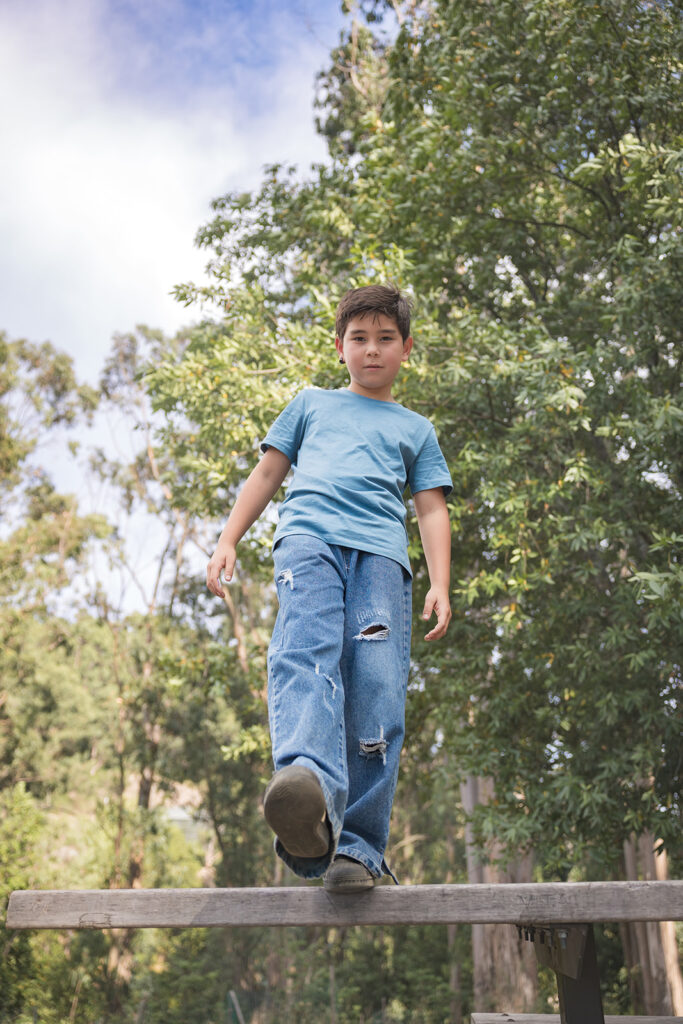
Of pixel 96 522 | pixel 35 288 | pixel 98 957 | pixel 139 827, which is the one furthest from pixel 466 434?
pixel 35 288

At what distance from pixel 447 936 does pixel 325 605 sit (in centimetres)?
1643

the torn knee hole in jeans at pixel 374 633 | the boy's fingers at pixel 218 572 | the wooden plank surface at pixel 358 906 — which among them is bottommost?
the wooden plank surface at pixel 358 906

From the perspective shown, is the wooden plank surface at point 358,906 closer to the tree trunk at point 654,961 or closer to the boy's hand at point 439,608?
the boy's hand at point 439,608

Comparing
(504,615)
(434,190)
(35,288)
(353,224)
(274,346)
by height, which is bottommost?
(504,615)

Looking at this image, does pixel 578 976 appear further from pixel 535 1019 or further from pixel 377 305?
pixel 377 305

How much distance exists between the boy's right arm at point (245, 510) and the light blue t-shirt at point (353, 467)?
0.04m

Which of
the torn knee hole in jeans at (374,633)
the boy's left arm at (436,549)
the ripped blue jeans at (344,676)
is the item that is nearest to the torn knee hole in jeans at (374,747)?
the ripped blue jeans at (344,676)

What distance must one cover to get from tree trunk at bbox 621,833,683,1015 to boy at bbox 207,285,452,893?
30.7 feet

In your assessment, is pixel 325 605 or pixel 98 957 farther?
pixel 98 957

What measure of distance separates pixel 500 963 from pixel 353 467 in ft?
32.5

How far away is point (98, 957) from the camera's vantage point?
14.3 metres

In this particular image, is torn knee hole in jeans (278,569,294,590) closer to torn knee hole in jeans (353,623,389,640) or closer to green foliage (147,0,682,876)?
torn knee hole in jeans (353,623,389,640)

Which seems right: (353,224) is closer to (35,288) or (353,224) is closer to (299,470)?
(299,470)

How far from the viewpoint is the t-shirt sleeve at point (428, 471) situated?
7.04 feet
